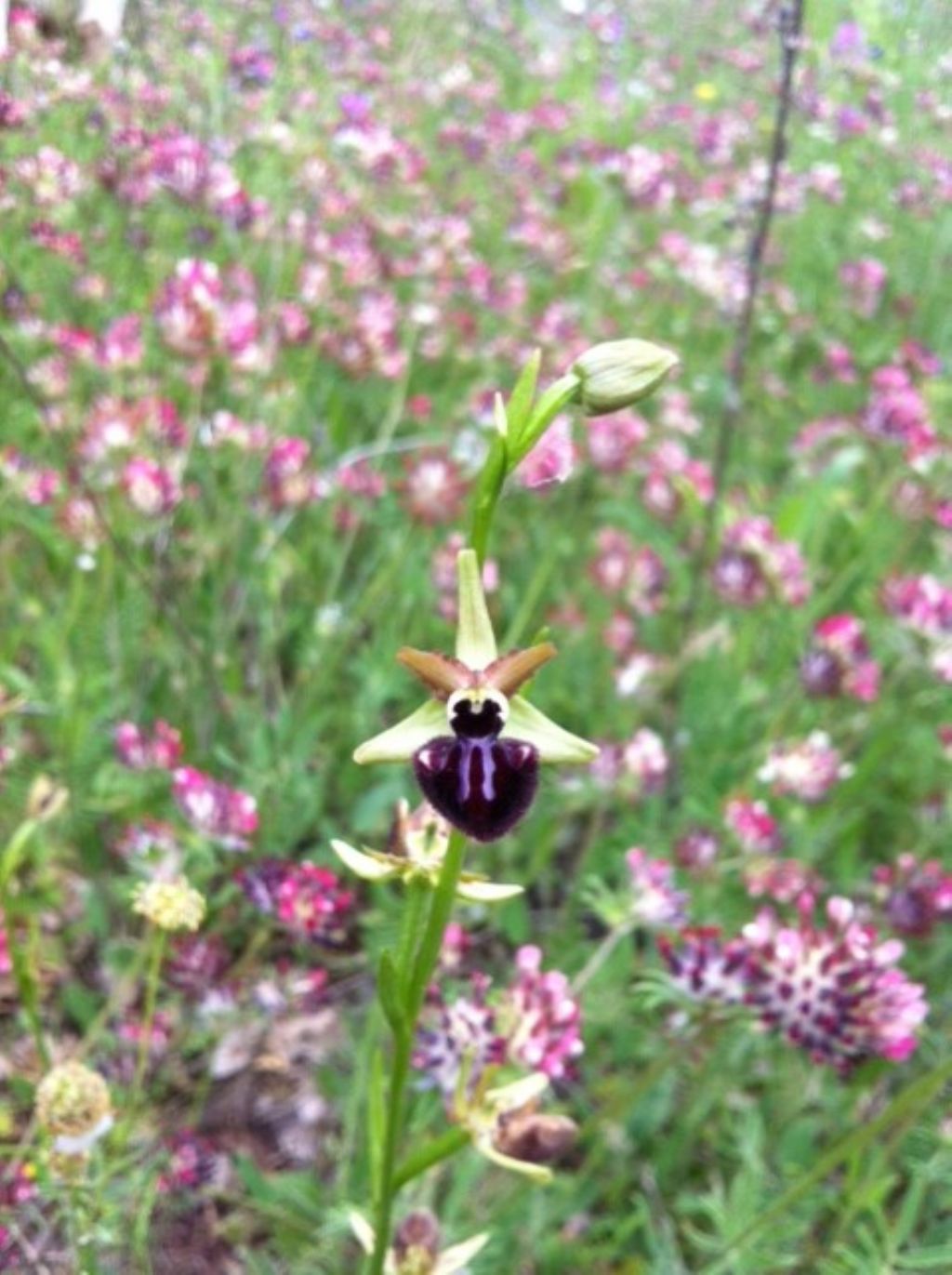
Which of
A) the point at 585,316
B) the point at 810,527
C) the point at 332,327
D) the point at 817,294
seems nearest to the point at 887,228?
the point at 817,294

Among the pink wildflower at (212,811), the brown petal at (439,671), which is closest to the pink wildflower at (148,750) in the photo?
the pink wildflower at (212,811)

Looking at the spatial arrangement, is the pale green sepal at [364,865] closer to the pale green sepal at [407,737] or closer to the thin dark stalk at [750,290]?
the pale green sepal at [407,737]

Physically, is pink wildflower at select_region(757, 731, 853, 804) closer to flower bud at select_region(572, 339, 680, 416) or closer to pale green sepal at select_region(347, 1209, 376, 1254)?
pale green sepal at select_region(347, 1209, 376, 1254)

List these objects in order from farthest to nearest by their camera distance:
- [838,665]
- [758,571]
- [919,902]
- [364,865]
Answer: [758,571] < [838,665] < [919,902] < [364,865]

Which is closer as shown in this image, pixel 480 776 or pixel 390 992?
pixel 480 776

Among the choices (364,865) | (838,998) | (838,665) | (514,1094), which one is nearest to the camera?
(364,865)

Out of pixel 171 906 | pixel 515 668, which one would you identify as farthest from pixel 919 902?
pixel 515 668

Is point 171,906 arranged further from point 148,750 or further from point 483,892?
point 148,750
